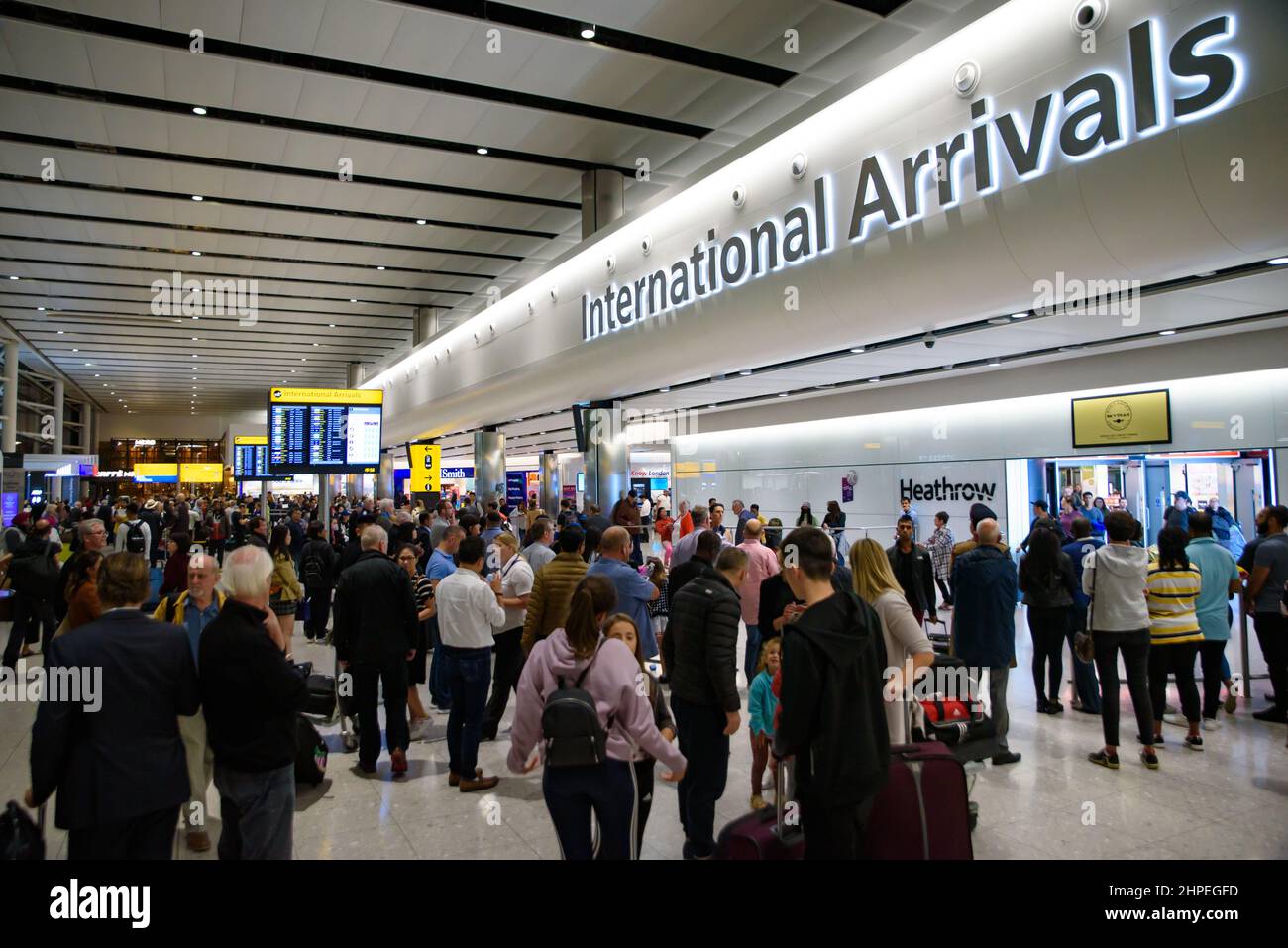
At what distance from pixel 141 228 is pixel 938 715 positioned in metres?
13.2

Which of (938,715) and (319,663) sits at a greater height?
(938,715)

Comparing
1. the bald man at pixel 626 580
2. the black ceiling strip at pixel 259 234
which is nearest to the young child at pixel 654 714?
the bald man at pixel 626 580

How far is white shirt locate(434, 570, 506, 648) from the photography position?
499cm

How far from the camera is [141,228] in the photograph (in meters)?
11.6

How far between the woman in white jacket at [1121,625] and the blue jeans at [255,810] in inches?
199

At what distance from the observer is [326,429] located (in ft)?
37.8

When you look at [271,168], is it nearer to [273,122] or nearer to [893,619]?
[273,122]

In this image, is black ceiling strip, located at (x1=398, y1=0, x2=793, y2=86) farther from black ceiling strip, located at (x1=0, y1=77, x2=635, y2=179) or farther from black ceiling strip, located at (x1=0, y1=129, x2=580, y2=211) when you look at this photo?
black ceiling strip, located at (x1=0, y1=129, x2=580, y2=211)

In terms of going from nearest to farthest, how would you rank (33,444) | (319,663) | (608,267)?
(319,663), (608,267), (33,444)

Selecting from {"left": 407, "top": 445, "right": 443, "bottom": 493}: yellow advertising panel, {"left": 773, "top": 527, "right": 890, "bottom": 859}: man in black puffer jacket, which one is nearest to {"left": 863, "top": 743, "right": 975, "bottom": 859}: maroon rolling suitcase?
{"left": 773, "top": 527, "right": 890, "bottom": 859}: man in black puffer jacket

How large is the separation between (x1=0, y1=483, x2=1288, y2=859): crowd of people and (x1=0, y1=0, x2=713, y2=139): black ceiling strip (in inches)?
173

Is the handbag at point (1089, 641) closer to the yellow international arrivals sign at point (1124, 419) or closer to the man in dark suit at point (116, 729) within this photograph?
the man in dark suit at point (116, 729)
